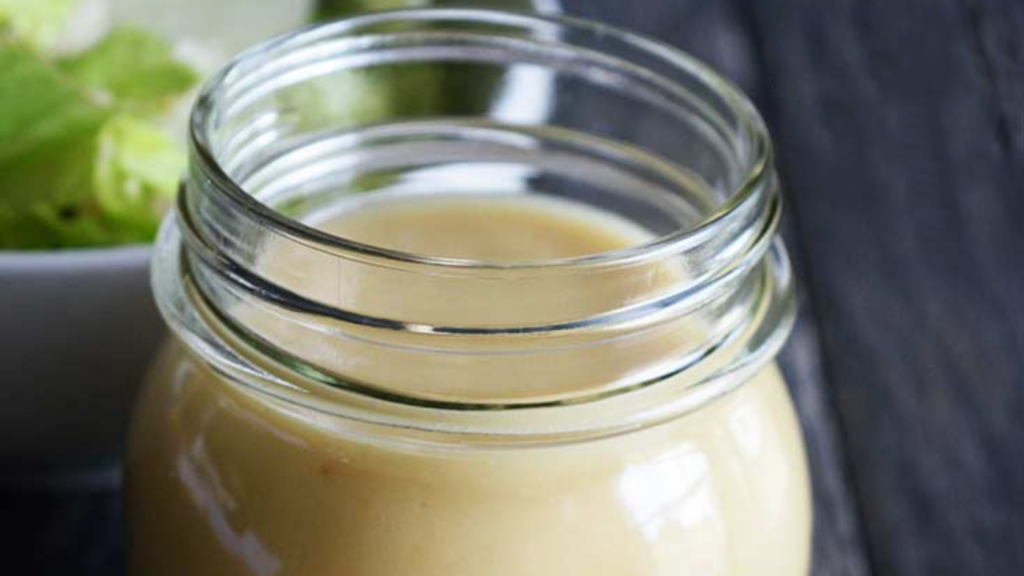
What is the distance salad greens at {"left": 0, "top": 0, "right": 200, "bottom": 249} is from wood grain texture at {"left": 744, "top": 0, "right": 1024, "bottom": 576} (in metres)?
0.43

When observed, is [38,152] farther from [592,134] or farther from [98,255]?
[592,134]

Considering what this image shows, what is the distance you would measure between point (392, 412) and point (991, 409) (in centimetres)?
53

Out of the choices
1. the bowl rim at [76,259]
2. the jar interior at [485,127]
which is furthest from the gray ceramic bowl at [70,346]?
the jar interior at [485,127]

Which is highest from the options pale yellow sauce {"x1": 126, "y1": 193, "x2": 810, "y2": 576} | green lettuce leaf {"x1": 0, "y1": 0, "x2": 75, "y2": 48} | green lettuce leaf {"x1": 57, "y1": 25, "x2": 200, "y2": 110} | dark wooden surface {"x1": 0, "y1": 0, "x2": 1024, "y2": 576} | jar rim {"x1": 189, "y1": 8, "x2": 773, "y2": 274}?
jar rim {"x1": 189, "y1": 8, "x2": 773, "y2": 274}

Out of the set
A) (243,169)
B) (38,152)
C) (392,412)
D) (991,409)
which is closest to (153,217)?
(38,152)

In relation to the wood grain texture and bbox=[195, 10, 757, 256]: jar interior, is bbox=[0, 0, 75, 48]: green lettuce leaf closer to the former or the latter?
bbox=[195, 10, 757, 256]: jar interior

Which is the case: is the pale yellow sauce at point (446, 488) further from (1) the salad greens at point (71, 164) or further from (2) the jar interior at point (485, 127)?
(1) the salad greens at point (71, 164)

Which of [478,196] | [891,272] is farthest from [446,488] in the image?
[891,272]

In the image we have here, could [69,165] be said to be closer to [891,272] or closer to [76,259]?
[76,259]

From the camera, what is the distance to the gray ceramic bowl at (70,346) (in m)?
0.72

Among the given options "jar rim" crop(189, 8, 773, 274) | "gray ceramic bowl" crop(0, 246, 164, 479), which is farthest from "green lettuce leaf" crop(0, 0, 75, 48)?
"jar rim" crop(189, 8, 773, 274)

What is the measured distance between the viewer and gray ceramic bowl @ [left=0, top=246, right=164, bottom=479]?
72 cm

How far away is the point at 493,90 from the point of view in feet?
2.62

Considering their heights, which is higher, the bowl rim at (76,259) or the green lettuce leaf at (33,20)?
the green lettuce leaf at (33,20)
